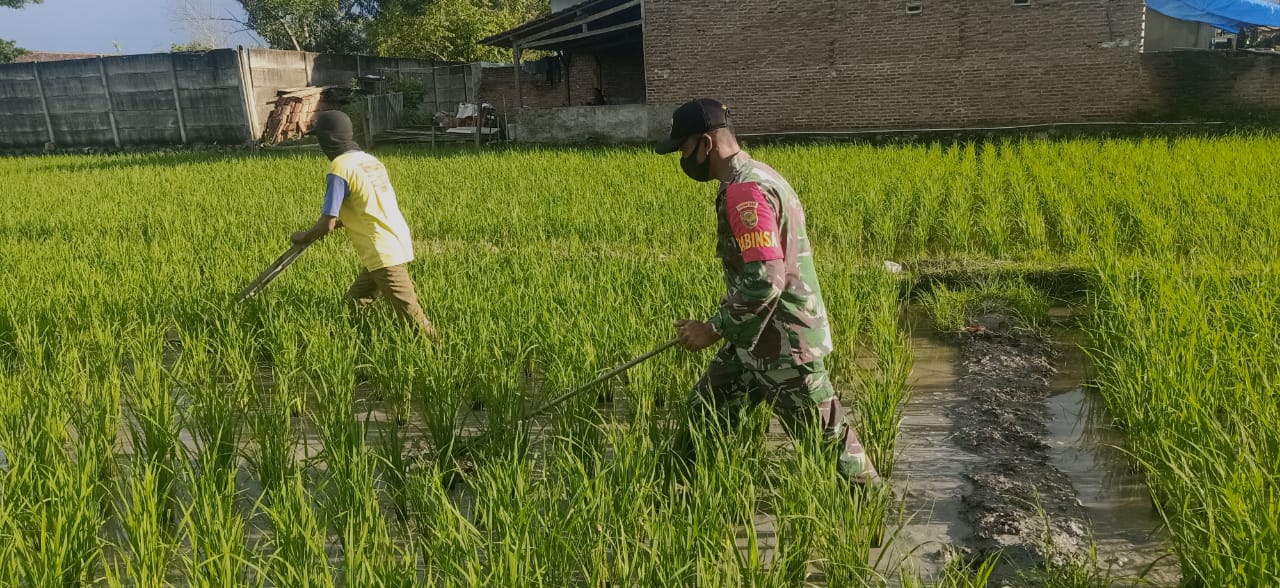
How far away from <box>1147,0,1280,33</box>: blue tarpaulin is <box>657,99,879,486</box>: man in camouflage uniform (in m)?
16.8

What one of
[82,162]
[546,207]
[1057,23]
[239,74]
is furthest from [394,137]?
[1057,23]

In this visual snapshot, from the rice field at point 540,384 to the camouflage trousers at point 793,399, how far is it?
0.32 feet

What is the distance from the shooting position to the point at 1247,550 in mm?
1666

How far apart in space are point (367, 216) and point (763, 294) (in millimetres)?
2201

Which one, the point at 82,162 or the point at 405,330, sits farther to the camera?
the point at 82,162

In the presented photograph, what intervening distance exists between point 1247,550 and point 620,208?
16.8ft

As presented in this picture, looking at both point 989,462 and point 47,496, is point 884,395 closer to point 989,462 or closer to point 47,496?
point 989,462

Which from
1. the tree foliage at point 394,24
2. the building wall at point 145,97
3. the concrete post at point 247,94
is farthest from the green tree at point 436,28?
the concrete post at point 247,94

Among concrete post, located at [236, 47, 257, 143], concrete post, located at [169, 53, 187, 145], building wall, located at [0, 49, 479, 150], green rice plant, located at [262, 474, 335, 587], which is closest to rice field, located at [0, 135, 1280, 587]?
green rice plant, located at [262, 474, 335, 587]

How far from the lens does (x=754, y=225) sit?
2137mm

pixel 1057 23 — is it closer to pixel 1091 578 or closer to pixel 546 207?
pixel 546 207

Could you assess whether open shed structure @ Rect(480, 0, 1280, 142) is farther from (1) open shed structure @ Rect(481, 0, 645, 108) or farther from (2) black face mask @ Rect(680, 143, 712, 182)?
(2) black face mask @ Rect(680, 143, 712, 182)

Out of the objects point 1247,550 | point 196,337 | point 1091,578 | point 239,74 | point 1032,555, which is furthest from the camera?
point 239,74

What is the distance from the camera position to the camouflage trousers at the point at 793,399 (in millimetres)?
2350
